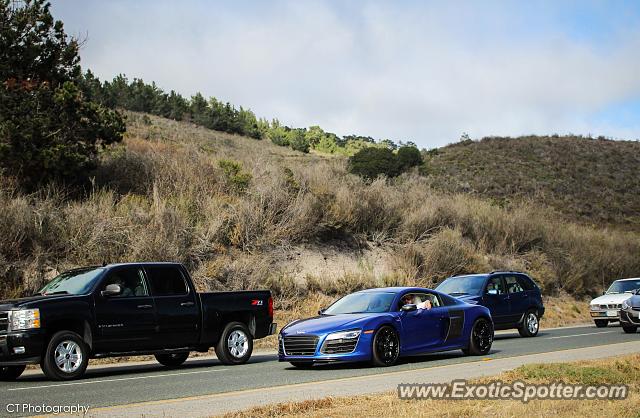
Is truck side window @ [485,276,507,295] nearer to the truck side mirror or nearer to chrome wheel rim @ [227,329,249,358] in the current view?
chrome wheel rim @ [227,329,249,358]

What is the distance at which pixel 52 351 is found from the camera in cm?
1351

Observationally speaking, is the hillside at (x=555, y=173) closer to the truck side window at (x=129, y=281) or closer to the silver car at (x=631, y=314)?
the silver car at (x=631, y=314)

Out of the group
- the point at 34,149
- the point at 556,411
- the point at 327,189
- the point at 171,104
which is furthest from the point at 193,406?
the point at 171,104

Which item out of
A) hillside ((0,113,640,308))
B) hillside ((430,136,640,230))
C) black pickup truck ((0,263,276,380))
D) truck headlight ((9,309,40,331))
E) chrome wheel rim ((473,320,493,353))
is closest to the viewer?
truck headlight ((9,309,40,331))

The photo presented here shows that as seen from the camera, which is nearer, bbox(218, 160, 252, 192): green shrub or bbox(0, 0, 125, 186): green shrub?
bbox(0, 0, 125, 186): green shrub

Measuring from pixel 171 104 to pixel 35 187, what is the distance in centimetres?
4357

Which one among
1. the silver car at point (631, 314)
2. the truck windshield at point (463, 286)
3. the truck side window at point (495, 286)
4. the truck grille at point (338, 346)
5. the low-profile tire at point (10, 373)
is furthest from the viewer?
the truck side window at point (495, 286)

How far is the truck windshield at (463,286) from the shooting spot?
2222 cm

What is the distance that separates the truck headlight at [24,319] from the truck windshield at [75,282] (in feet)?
3.50

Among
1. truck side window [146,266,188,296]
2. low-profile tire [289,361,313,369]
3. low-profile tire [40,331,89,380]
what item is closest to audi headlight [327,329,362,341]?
Answer: low-profile tire [289,361,313,369]

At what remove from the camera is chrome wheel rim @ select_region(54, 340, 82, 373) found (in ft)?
44.8

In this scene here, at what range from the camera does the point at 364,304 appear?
15.7 metres

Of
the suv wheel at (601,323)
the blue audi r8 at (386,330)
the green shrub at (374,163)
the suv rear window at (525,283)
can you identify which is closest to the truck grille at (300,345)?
the blue audi r8 at (386,330)

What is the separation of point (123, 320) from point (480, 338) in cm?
717
